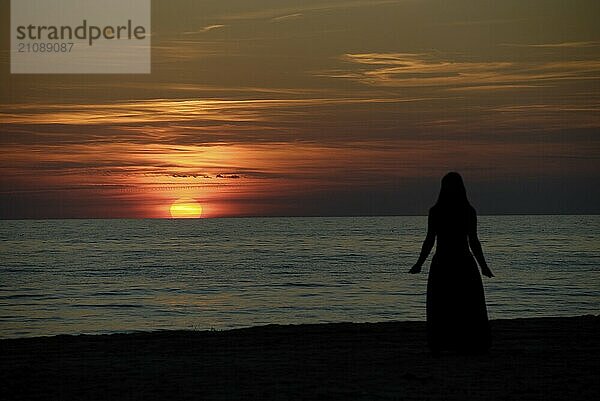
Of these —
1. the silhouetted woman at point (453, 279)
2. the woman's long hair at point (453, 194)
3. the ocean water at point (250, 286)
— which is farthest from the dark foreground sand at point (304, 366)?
the ocean water at point (250, 286)

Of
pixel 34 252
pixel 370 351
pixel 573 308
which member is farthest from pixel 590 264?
pixel 370 351

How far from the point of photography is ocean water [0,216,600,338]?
31.8 meters

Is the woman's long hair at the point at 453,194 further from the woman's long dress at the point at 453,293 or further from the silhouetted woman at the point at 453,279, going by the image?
the woman's long dress at the point at 453,293

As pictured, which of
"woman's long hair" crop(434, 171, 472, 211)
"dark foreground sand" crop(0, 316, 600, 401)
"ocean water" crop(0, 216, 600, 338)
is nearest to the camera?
"dark foreground sand" crop(0, 316, 600, 401)

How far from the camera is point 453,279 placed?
11.1 m

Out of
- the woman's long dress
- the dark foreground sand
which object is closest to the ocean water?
the dark foreground sand

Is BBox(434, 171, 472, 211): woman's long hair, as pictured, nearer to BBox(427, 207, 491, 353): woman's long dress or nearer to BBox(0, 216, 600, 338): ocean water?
BBox(427, 207, 491, 353): woman's long dress

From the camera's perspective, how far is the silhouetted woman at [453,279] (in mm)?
11070

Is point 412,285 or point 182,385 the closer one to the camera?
point 182,385

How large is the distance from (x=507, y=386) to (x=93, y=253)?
72444 mm

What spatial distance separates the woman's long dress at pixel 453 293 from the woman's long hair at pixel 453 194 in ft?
0.34

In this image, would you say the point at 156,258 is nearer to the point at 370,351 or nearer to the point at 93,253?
the point at 93,253

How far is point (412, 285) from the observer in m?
44.3

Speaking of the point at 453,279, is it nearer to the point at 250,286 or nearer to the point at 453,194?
the point at 453,194
